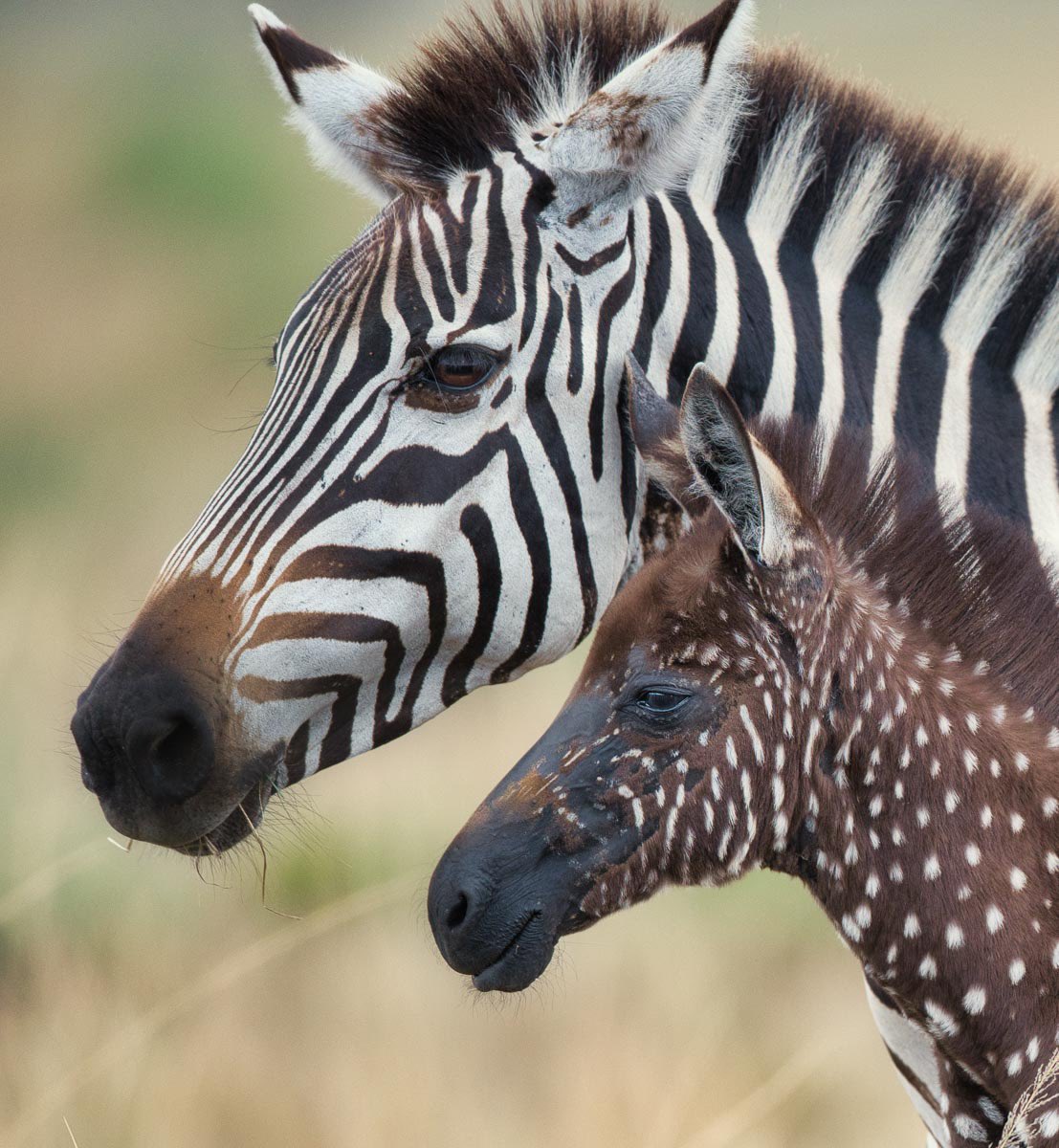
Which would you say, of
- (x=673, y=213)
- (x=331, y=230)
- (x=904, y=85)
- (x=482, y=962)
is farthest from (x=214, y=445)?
(x=904, y=85)

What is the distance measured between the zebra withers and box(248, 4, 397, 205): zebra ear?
0.04ft

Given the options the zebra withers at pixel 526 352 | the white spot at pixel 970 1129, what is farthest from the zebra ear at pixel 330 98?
the white spot at pixel 970 1129

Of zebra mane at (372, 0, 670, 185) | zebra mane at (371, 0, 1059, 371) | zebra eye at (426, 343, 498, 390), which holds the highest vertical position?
zebra mane at (371, 0, 1059, 371)

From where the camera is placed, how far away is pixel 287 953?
793cm

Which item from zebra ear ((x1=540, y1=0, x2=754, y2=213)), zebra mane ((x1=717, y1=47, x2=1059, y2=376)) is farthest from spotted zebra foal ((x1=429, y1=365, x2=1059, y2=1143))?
zebra mane ((x1=717, y1=47, x2=1059, y2=376))

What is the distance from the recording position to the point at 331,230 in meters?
17.6

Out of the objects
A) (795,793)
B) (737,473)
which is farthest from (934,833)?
(737,473)

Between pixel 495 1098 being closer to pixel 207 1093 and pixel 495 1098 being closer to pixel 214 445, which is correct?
pixel 207 1093

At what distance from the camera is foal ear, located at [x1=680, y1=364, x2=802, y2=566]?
356cm

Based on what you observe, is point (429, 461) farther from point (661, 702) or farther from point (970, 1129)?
point (970, 1129)

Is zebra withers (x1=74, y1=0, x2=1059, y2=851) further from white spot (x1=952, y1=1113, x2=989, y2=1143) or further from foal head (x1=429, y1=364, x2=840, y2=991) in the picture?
white spot (x1=952, y1=1113, x2=989, y2=1143)

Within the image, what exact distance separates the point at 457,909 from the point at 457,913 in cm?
1

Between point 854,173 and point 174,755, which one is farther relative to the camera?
point 854,173

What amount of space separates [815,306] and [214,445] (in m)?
9.82
